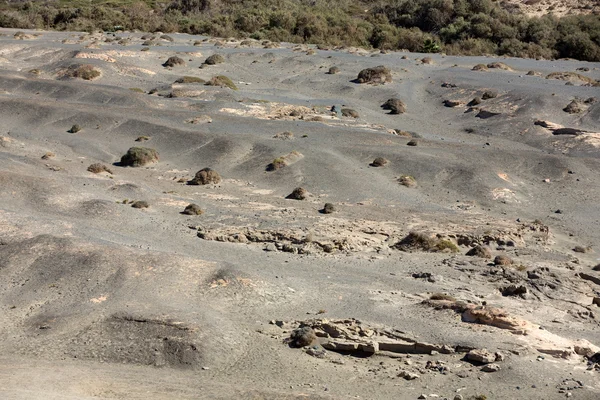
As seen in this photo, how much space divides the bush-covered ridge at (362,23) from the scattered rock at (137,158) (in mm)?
45692

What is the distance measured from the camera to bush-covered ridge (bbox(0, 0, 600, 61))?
8075 cm

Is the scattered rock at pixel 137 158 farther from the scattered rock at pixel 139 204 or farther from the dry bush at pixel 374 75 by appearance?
the dry bush at pixel 374 75

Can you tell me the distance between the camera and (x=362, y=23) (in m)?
93.0

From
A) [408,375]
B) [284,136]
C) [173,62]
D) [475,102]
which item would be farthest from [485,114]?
[408,375]

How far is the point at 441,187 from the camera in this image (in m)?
40.2

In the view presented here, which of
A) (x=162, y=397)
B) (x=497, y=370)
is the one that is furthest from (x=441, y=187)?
(x=162, y=397)

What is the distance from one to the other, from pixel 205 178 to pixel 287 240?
38.9 ft

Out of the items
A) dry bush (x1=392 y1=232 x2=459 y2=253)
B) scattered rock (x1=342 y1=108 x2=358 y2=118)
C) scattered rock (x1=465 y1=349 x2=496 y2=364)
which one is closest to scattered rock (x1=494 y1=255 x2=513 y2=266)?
dry bush (x1=392 y1=232 x2=459 y2=253)

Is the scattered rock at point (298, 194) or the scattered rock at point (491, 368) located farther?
the scattered rock at point (298, 194)

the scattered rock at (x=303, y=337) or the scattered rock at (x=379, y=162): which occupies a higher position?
the scattered rock at (x=303, y=337)

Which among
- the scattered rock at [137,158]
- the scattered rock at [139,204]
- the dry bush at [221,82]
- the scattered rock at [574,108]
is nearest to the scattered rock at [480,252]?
the scattered rock at [139,204]

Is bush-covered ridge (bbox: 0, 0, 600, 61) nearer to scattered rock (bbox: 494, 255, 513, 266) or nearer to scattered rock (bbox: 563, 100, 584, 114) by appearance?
scattered rock (bbox: 563, 100, 584, 114)

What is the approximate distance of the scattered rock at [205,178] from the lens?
4041 cm

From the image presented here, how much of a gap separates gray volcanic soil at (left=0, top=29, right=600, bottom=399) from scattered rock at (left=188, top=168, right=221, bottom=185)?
91 cm
